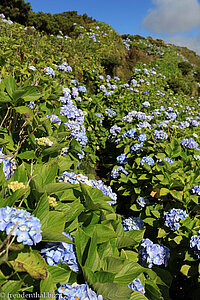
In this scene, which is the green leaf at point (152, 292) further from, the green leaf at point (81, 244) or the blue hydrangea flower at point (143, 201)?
the blue hydrangea flower at point (143, 201)

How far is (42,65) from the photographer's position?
430 centimetres

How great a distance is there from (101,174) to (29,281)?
3872mm

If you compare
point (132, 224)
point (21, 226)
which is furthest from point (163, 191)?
point (21, 226)

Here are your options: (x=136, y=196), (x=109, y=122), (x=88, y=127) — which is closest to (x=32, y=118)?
(x=136, y=196)

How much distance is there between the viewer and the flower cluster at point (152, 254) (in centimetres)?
196

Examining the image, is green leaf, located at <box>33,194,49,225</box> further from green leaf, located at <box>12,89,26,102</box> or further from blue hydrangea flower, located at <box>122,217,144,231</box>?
blue hydrangea flower, located at <box>122,217,144,231</box>

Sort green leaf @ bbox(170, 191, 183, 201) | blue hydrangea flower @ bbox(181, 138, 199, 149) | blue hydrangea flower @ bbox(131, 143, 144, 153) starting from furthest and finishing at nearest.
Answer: blue hydrangea flower @ bbox(131, 143, 144, 153) < blue hydrangea flower @ bbox(181, 138, 199, 149) < green leaf @ bbox(170, 191, 183, 201)

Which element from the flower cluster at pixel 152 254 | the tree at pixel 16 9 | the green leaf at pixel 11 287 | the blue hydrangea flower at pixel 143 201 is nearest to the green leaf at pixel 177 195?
the blue hydrangea flower at pixel 143 201

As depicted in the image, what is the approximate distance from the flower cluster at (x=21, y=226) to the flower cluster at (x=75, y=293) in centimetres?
26

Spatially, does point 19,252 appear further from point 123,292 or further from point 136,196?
point 136,196

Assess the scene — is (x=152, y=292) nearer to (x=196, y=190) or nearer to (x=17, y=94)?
(x=196, y=190)

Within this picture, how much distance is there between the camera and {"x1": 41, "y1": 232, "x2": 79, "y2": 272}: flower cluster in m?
1.01

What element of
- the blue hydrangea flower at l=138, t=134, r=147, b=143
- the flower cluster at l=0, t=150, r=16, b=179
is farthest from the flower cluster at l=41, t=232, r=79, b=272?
the blue hydrangea flower at l=138, t=134, r=147, b=143

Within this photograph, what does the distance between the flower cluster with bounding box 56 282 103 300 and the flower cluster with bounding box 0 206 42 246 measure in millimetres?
260
